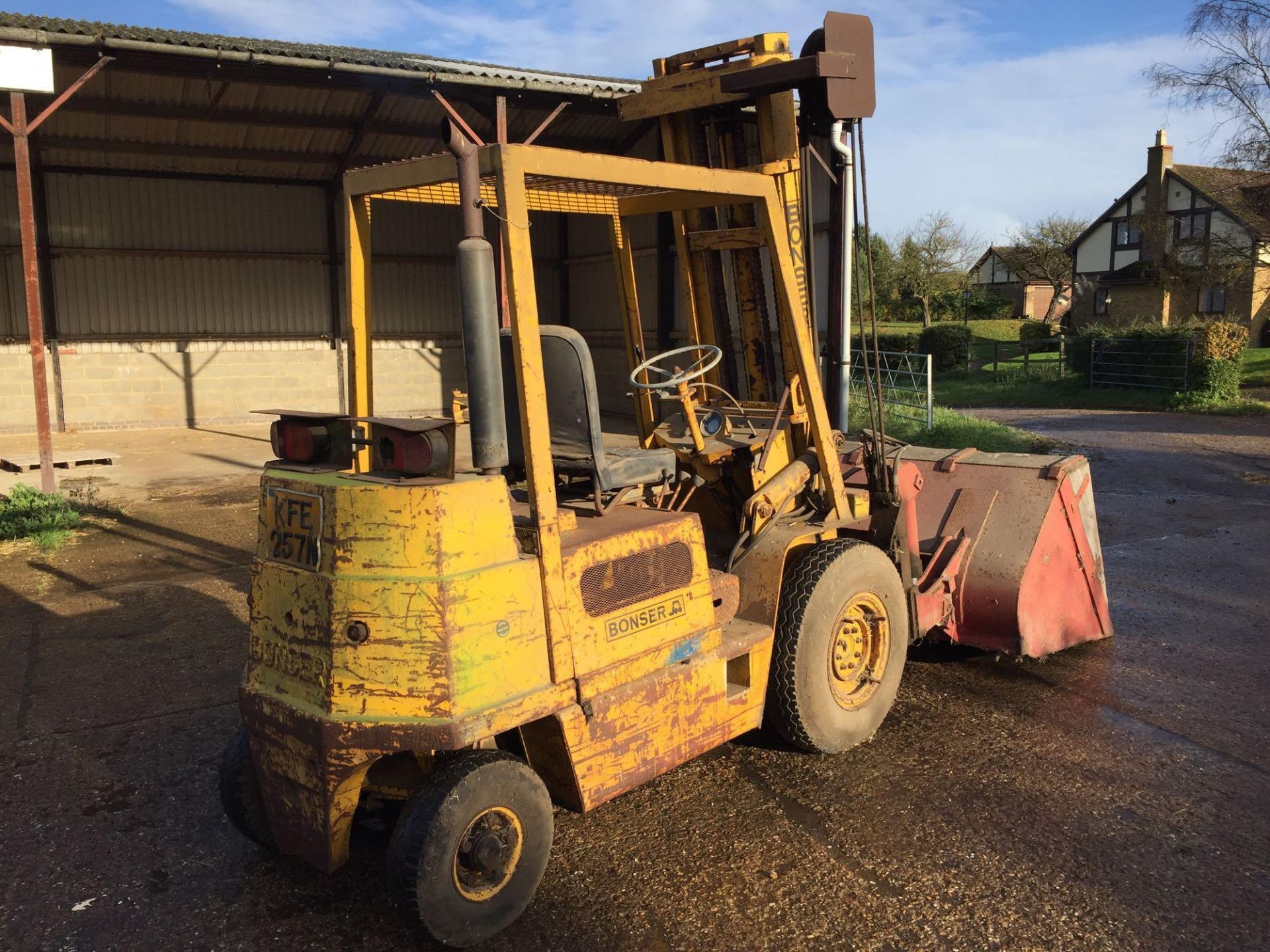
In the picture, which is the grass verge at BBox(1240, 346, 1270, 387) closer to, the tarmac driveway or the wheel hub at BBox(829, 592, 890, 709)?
the tarmac driveway

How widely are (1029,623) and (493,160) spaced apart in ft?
12.4

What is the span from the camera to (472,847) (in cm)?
311

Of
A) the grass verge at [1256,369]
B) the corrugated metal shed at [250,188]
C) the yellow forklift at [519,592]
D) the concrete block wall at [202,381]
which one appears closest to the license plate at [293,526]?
the yellow forklift at [519,592]

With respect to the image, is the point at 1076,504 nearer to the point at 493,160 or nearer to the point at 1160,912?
the point at 1160,912

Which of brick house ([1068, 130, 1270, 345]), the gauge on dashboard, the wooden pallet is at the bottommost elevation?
the wooden pallet

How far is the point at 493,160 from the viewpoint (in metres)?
3.16

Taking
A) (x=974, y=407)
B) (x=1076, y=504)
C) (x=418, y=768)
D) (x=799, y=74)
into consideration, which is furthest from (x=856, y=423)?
(x=418, y=768)

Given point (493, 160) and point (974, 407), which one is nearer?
point (493, 160)

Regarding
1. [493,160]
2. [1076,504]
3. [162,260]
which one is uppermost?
[162,260]

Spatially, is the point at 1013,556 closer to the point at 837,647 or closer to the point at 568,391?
the point at 837,647

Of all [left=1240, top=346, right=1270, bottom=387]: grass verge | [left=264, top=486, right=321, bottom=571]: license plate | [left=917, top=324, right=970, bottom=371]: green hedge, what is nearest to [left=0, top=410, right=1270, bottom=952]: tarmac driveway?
[left=264, top=486, right=321, bottom=571]: license plate

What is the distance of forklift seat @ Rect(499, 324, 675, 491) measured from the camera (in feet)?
12.1

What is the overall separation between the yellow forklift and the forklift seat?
1 centimetres

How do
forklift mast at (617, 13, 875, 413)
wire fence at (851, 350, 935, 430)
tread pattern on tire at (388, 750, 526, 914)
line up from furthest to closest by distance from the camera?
wire fence at (851, 350, 935, 430) < forklift mast at (617, 13, 875, 413) < tread pattern on tire at (388, 750, 526, 914)
